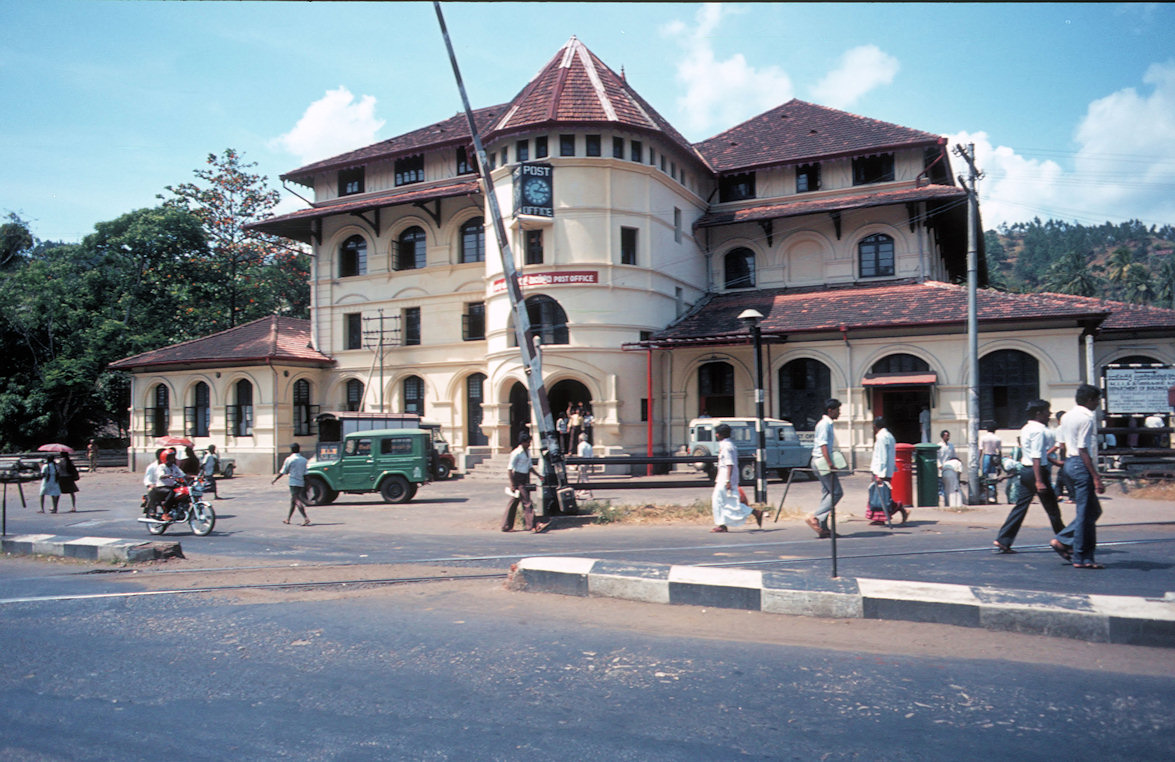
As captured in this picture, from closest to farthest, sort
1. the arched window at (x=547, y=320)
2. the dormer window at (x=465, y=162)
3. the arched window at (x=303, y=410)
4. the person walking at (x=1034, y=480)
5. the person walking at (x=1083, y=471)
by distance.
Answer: the person walking at (x=1083, y=471) < the person walking at (x=1034, y=480) < the arched window at (x=547, y=320) < the dormer window at (x=465, y=162) < the arched window at (x=303, y=410)

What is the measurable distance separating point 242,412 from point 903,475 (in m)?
27.6

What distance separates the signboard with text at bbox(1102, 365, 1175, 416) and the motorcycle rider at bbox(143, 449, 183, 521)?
22.8 m

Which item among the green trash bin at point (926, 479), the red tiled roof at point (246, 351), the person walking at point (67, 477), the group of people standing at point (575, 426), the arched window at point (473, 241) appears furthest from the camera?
the red tiled roof at point (246, 351)

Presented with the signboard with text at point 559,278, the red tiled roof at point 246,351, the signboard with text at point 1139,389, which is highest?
the signboard with text at point 559,278

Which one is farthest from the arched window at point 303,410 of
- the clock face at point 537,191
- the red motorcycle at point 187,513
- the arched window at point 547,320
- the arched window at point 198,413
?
the red motorcycle at point 187,513

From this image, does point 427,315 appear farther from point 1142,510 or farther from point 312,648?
point 312,648

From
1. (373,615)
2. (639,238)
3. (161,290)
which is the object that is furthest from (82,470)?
(373,615)

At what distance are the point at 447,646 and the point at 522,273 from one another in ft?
73.8

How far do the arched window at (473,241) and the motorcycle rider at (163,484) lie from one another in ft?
60.4

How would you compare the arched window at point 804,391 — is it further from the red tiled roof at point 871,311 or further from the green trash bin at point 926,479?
the green trash bin at point 926,479

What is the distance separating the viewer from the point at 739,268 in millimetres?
32500

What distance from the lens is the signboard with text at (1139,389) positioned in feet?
67.8

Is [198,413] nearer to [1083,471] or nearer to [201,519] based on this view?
[201,519]

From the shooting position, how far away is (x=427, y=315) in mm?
32344
